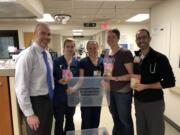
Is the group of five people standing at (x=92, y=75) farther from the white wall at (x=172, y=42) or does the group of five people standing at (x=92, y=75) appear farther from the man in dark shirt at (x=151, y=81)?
the white wall at (x=172, y=42)

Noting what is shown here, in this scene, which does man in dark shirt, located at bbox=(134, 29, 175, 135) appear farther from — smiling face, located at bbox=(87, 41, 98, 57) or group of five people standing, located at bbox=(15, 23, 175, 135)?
smiling face, located at bbox=(87, 41, 98, 57)

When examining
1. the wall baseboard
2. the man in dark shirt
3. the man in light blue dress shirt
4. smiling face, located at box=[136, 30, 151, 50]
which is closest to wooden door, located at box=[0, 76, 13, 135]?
the man in light blue dress shirt

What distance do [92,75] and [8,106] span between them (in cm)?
99

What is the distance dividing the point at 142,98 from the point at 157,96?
15cm

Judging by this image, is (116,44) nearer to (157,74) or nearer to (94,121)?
(157,74)

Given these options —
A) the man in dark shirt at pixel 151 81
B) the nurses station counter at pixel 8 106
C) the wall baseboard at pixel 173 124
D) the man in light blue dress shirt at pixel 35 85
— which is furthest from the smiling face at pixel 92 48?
the wall baseboard at pixel 173 124

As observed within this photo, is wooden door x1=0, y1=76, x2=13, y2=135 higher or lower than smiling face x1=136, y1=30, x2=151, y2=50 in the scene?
lower

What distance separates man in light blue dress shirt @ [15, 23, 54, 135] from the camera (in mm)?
1500

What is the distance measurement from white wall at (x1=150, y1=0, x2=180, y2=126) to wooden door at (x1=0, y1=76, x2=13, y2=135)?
2.67m

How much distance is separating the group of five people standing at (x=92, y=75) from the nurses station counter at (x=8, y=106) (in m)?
0.34

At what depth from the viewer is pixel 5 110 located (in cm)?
187

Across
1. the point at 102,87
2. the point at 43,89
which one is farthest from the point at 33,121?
the point at 102,87

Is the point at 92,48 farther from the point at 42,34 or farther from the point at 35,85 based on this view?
the point at 35,85

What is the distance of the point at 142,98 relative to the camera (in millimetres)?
1891
